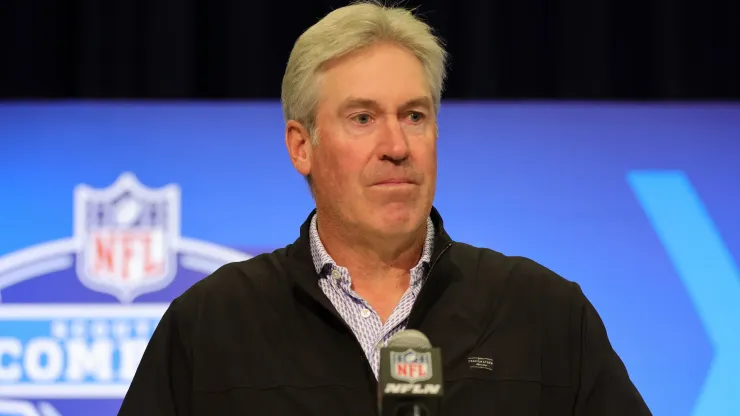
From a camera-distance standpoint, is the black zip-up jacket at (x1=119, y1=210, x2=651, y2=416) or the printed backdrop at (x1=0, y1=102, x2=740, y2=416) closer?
the black zip-up jacket at (x1=119, y1=210, x2=651, y2=416)

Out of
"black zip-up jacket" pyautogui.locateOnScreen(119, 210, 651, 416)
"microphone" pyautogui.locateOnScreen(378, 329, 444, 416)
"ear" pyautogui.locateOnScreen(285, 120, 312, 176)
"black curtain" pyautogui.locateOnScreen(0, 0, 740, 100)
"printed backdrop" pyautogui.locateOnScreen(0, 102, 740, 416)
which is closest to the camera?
"microphone" pyautogui.locateOnScreen(378, 329, 444, 416)

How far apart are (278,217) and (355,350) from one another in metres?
1.41

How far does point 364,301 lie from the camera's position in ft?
5.63

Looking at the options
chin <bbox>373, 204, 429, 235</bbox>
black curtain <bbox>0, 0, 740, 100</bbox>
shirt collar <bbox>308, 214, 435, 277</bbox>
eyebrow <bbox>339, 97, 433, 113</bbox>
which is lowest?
shirt collar <bbox>308, 214, 435, 277</bbox>

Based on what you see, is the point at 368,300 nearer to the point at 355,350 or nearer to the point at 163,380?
the point at 355,350

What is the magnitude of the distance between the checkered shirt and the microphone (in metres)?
0.47

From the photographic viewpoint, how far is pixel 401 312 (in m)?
1.70

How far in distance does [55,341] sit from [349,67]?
1.55 meters

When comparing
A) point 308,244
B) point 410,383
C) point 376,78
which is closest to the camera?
point 410,383

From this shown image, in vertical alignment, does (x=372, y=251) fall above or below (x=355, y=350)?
above

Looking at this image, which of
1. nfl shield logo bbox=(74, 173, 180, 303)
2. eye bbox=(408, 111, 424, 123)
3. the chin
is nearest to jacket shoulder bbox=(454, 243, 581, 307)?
the chin

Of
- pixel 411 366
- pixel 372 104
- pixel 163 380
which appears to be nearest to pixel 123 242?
pixel 163 380

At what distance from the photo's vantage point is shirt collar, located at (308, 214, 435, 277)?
1.77 meters

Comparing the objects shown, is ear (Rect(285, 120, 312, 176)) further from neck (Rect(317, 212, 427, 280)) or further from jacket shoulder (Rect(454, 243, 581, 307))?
jacket shoulder (Rect(454, 243, 581, 307))
